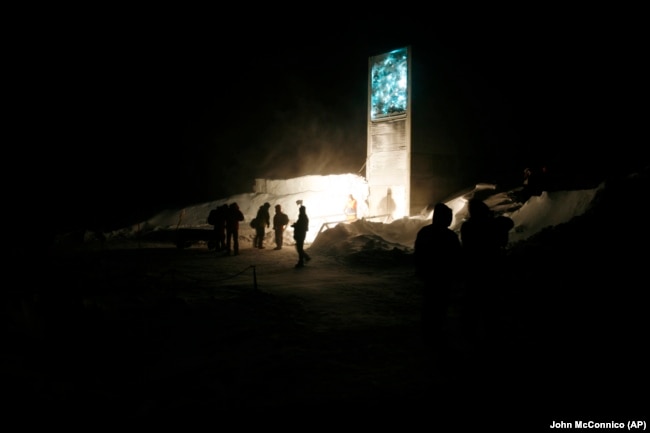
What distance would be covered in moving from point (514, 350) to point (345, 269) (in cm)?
712

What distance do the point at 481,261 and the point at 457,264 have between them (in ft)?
1.07

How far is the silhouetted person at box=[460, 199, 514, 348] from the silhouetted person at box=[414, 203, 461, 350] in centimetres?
20

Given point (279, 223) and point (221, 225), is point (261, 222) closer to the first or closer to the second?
point (279, 223)

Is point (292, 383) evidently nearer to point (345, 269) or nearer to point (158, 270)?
point (345, 269)

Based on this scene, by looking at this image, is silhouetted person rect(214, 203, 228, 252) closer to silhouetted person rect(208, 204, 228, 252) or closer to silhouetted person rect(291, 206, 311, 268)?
silhouetted person rect(208, 204, 228, 252)

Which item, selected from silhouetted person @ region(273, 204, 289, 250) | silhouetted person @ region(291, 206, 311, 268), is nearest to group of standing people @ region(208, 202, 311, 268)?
silhouetted person @ region(273, 204, 289, 250)

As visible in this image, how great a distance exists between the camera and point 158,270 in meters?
11.5

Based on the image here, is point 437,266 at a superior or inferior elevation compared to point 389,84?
inferior

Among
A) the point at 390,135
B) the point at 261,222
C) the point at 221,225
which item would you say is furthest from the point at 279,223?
the point at 390,135

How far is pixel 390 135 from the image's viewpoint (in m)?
22.4

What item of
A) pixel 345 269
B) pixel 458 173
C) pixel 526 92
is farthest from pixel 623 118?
pixel 345 269

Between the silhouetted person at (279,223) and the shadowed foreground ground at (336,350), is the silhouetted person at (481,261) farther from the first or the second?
the silhouetted person at (279,223)

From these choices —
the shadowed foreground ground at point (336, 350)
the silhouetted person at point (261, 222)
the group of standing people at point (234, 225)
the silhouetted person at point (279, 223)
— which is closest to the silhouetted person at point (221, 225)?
the group of standing people at point (234, 225)

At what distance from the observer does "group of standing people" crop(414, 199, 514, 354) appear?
498 centimetres
